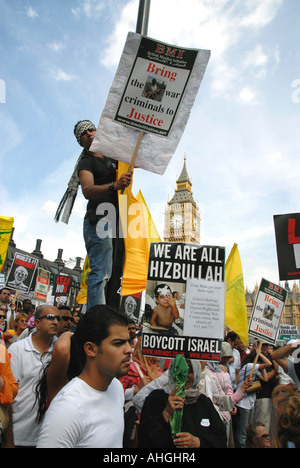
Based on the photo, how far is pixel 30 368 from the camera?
122 inches

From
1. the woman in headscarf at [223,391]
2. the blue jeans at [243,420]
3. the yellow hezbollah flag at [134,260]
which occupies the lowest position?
the blue jeans at [243,420]

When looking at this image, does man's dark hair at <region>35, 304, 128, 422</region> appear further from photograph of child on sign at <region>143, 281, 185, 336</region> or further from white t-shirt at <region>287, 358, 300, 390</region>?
white t-shirt at <region>287, 358, 300, 390</region>

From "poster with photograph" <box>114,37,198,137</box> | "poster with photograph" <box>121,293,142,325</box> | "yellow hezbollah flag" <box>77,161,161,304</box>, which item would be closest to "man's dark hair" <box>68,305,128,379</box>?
"poster with photograph" <box>114,37,198,137</box>

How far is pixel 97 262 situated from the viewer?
3379 millimetres

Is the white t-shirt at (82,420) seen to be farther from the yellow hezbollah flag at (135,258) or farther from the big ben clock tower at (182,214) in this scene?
the big ben clock tower at (182,214)

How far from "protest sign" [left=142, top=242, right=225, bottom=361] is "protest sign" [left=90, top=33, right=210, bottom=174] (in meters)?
0.99

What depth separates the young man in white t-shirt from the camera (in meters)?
1.65

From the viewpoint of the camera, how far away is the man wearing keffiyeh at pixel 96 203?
3303mm

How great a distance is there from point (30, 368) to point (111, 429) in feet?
5.05

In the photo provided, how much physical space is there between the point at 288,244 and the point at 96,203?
2.95 meters

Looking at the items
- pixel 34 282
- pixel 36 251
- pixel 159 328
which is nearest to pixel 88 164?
pixel 159 328

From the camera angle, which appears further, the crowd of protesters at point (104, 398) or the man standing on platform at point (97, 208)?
the man standing on platform at point (97, 208)

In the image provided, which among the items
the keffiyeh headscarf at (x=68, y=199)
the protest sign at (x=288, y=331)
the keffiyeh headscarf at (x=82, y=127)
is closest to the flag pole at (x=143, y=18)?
the keffiyeh headscarf at (x=82, y=127)
